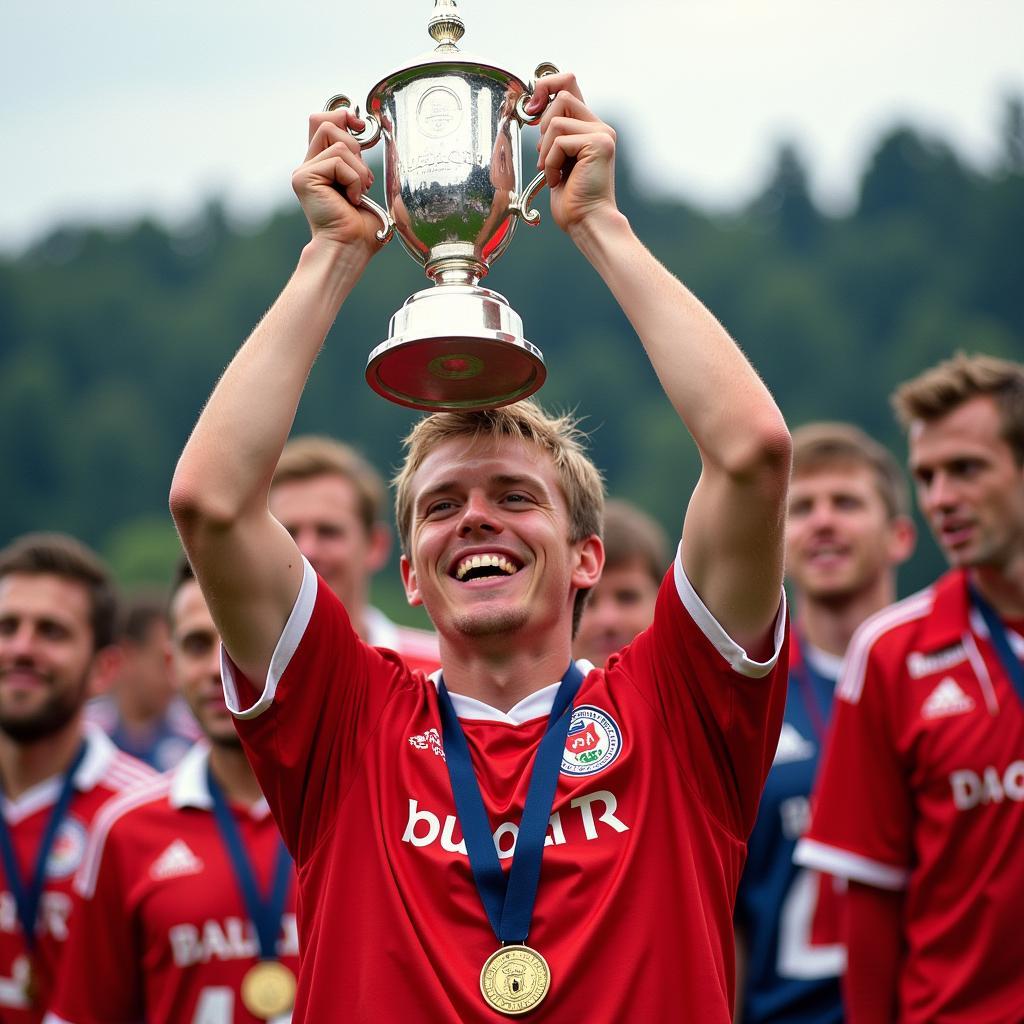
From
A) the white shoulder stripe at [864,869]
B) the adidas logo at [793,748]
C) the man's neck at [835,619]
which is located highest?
the man's neck at [835,619]

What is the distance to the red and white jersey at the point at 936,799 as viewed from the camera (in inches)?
182

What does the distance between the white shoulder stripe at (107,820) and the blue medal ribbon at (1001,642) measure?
274 cm

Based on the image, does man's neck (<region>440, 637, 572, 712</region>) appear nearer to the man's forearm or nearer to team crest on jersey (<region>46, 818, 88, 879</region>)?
the man's forearm

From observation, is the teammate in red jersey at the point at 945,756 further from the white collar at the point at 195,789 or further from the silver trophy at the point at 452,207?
the silver trophy at the point at 452,207

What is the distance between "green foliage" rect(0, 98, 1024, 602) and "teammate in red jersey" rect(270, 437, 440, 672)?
47.6 meters

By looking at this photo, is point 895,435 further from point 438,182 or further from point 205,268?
point 438,182

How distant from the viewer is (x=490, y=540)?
11.7 feet

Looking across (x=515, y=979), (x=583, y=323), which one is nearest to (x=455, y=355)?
(x=515, y=979)

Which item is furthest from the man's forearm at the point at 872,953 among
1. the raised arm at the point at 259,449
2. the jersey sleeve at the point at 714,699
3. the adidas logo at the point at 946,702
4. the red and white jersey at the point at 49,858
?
the red and white jersey at the point at 49,858

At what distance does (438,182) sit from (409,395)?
47 centimetres

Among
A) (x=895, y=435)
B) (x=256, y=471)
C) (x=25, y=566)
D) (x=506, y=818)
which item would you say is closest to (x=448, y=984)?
(x=506, y=818)

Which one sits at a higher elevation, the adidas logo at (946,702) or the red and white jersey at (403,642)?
the red and white jersey at (403,642)

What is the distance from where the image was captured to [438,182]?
11.3 ft

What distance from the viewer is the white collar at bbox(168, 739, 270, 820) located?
5.15 meters
